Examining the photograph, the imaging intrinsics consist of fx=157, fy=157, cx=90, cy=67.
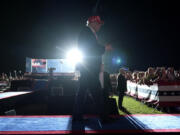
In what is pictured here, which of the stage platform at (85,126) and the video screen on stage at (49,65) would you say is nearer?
the stage platform at (85,126)

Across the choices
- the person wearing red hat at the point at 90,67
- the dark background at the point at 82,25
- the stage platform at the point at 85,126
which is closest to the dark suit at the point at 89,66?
the person wearing red hat at the point at 90,67

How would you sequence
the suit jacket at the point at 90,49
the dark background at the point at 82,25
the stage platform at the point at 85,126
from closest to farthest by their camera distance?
the stage platform at the point at 85,126 < the suit jacket at the point at 90,49 < the dark background at the point at 82,25

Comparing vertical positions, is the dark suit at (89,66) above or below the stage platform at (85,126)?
above

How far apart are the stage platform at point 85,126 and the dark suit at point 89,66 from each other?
11.9 inches

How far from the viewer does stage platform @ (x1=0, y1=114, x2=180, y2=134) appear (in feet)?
7.66

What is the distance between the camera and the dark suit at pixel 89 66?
267 centimetres

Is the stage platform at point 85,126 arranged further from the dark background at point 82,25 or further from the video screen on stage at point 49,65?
the dark background at point 82,25

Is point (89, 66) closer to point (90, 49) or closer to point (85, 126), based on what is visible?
point (90, 49)

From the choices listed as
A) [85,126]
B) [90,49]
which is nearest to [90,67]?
[90,49]

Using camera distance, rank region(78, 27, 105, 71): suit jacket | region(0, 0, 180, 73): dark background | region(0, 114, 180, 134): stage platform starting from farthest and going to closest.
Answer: region(0, 0, 180, 73): dark background → region(78, 27, 105, 71): suit jacket → region(0, 114, 180, 134): stage platform

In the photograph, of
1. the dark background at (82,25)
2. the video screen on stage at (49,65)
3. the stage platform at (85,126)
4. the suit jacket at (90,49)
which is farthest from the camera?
the video screen on stage at (49,65)

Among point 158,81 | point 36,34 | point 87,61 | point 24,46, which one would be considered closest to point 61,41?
point 36,34

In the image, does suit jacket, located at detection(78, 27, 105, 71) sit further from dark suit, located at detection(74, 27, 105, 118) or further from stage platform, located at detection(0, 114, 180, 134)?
stage platform, located at detection(0, 114, 180, 134)

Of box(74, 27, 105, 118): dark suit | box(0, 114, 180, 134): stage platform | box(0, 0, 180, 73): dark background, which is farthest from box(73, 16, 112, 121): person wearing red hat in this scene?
box(0, 0, 180, 73): dark background
